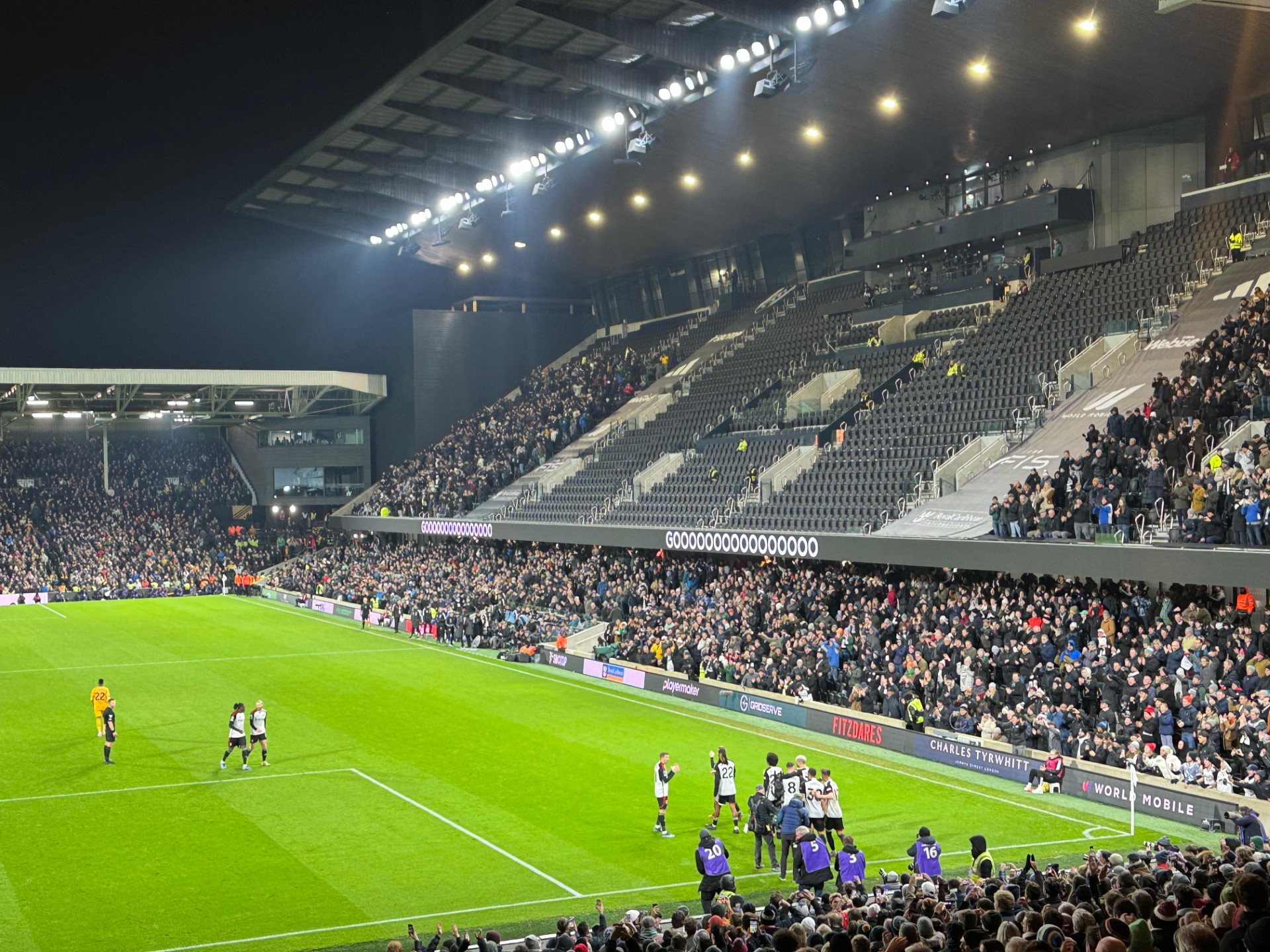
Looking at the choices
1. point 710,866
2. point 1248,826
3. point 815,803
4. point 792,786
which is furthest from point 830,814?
point 1248,826

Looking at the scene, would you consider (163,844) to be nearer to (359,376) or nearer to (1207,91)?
(1207,91)

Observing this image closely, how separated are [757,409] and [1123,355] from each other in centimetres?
1485

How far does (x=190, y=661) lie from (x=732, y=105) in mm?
24108

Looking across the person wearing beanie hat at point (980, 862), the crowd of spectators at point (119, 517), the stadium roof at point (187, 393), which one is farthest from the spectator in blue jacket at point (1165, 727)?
the crowd of spectators at point (119, 517)

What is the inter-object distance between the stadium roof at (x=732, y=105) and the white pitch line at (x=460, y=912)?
2211 cm

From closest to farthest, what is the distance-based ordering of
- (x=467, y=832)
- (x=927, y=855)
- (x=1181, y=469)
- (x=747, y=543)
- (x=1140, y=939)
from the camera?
(x=1140, y=939) → (x=927, y=855) → (x=467, y=832) → (x=1181, y=469) → (x=747, y=543)

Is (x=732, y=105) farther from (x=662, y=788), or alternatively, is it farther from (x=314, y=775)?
(x=662, y=788)

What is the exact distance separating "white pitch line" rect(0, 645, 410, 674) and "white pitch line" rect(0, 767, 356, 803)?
16692 mm

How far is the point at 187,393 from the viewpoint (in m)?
66.6

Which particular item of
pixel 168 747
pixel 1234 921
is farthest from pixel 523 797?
pixel 1234 921

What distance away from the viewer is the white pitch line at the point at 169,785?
22406 millimetres

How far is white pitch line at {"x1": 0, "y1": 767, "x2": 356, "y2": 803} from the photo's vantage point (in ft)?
73.5

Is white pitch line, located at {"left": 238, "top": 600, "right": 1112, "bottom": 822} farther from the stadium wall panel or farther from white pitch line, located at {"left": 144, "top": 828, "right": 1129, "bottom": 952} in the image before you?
Result: the stadium wall panel

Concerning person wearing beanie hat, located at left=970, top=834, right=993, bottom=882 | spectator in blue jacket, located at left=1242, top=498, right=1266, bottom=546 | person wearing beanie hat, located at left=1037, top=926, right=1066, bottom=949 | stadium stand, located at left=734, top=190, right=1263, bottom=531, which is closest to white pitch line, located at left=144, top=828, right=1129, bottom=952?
person wearing beanie hat, located at left=970, top=834, right=993, bottom=882
